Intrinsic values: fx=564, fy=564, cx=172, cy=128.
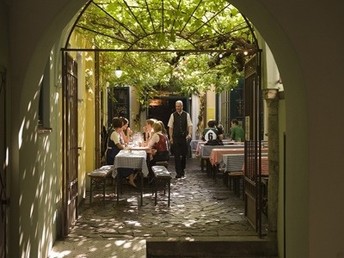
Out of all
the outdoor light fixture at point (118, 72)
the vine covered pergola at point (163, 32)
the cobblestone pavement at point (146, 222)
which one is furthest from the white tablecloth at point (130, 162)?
the outdoor light fixture at point (118, 72)

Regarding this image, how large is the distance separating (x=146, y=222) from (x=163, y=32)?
2.96m

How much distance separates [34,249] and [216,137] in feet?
34.0

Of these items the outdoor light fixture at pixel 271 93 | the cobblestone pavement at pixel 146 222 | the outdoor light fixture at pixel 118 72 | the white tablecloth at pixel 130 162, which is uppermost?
the outdoor light fixture at pixel 118 72

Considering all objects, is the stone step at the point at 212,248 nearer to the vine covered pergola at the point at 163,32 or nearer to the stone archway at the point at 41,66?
the stone archway at the point at 41,66

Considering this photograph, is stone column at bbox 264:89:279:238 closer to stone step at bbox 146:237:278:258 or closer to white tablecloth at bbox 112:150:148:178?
stone step at bbox 146:237:278:258

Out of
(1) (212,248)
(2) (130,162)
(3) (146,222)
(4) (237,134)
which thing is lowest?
(1) (212,248)

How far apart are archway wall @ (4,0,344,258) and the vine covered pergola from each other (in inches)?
80.2

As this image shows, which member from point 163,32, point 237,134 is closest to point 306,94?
point 163,32

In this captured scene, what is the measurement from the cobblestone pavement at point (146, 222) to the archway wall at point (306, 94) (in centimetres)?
245

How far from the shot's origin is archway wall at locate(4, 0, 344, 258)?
438 centimetres

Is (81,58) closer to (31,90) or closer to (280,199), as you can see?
(280,199)

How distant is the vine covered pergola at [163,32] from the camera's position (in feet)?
28.4

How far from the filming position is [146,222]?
888 centimetres

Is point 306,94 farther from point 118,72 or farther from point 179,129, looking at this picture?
point 118,72
